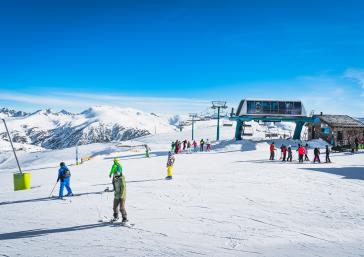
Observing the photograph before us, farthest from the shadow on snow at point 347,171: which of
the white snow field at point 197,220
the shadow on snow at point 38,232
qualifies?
the shadow on snow at point 38,232

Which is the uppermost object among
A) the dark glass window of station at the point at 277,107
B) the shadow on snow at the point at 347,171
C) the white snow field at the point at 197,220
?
the dark glass window of station at the point at 277,107

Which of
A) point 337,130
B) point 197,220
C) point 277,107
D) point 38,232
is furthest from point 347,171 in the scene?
point 337,130

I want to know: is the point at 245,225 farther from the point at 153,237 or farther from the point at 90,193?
the point at 90,193

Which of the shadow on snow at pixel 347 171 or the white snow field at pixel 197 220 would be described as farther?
the shadow on snow at pixel 347 171

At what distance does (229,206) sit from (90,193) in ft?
20.1

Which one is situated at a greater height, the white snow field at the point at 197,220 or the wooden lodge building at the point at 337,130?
the wooden lodge building at the point at 337,130

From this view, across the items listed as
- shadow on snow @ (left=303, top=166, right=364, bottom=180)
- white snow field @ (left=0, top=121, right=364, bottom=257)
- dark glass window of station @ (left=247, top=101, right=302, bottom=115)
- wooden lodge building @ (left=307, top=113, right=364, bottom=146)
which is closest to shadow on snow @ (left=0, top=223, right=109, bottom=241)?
white snow field @ (left=0, top=121, right=364, bottom=257)

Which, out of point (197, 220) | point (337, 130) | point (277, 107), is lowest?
point (197, 220)

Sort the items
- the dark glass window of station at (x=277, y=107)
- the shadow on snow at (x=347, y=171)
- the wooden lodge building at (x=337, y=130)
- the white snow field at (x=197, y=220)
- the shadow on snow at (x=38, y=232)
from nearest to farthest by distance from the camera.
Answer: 1. the white snow field at (x=197, y=220)
2. the shadow on snow at (x=38, y=232)
3. the shadow on snow at (x=347, y=171)
4. the wooden lodge building at (x=337, y=130)
5. the dark glass window of station at (x=277, y=107)

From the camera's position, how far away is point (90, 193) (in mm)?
13977

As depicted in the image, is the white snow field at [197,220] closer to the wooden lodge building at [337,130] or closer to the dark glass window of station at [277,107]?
the dark glass window of station at [277,107]

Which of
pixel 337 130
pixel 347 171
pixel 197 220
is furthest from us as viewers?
pixel 337 130

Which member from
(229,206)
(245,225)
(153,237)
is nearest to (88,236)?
(153,237)

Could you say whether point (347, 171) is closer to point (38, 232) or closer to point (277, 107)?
point (38, 232)
